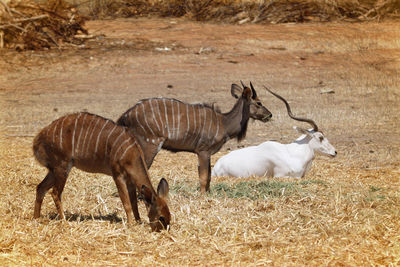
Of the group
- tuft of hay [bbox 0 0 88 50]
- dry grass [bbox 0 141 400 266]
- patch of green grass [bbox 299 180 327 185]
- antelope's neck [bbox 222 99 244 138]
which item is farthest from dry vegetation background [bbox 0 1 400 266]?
antelope's neck [bbox 222 99 244 138]

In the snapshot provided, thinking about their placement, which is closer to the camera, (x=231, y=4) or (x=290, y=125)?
(x=290, y=125)

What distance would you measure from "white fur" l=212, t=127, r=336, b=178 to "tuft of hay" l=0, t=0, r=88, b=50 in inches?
411

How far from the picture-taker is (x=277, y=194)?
6793 mm

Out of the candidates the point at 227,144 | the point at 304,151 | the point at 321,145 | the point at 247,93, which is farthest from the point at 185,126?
the point at 227,144

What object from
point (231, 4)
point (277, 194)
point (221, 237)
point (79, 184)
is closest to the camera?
point (221, 237)

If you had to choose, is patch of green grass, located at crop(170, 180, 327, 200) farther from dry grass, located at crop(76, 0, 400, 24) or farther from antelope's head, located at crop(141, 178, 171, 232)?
dry grass, located at crop(76, 0, 400, 24)

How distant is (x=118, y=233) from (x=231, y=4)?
52.6 feet

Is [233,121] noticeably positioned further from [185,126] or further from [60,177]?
[60,177]

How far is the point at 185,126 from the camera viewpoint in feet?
23.2

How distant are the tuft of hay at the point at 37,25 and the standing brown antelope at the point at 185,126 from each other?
11.0 metres

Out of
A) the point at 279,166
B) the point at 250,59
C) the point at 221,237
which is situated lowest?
the point at 250,59

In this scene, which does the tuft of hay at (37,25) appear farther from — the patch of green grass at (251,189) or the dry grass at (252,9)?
the patch of green grass at (251,189)

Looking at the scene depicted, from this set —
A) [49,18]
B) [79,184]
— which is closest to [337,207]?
[79,184]

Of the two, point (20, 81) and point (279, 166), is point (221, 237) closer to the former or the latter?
point (279, 166)
